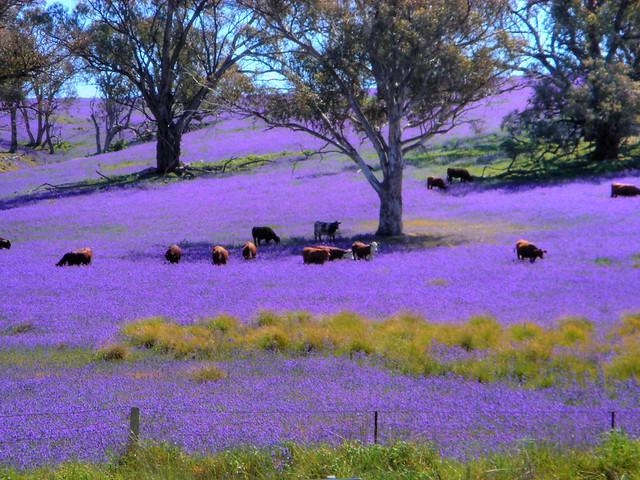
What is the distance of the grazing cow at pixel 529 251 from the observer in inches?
721

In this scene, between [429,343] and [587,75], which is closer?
[429,343]

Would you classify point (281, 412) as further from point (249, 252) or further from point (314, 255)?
point (249, 252)

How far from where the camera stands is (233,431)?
741 centimetres

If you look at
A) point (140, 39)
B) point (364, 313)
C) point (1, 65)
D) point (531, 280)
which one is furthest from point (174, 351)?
point (140, 39)

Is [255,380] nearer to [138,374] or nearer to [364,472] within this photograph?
[138,374]

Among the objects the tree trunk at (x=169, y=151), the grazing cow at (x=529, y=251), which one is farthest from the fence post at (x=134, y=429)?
the tree trunk at (x=169, y=151)

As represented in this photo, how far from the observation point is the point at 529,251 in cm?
1839

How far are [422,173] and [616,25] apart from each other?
1386 centimetres

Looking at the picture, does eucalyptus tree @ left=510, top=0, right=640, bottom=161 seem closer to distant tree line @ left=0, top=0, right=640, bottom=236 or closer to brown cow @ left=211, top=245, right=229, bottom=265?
distant tree line @ left=0, top=0, right=640, bottom=236

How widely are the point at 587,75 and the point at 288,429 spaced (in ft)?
115

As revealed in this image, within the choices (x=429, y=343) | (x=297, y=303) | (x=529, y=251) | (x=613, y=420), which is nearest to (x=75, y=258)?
(x=297, y=303)

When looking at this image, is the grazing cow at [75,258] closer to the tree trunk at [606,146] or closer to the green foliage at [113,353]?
the green foliage at [113,353]

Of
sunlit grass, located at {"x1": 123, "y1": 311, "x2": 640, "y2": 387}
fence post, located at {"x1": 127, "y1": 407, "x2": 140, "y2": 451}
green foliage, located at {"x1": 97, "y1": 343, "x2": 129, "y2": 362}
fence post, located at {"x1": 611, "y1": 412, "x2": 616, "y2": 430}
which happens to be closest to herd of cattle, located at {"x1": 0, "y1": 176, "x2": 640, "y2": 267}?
sunlit grass, located at {"x1": 123, "y1": 311, "x2": 640, "y2": 387}

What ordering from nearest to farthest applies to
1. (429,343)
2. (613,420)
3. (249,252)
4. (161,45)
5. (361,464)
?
(361,464) → (613,420) → (429,343) → (249,252) → (161,45)
